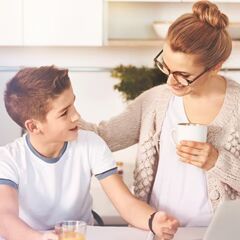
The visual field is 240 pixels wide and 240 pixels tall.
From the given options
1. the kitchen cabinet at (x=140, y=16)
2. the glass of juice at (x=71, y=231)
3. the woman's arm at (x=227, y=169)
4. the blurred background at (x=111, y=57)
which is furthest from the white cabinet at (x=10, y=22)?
the glass of juice at (x=71, y=231)

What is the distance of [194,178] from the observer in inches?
69.4

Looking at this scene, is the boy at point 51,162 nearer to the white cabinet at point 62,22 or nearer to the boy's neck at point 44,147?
the boy's neck at point 44,147

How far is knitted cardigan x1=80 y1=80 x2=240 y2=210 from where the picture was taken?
1.70m

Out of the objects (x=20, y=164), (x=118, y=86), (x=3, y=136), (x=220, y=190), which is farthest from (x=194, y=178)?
(x=3, y=136)

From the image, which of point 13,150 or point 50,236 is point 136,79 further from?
point 50,236

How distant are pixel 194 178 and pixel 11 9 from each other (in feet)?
4.69

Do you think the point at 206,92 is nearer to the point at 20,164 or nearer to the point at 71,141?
the point at 71,141

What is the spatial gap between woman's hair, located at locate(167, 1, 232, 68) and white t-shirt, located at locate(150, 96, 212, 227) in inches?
8.6

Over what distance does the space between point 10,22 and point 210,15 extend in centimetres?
132

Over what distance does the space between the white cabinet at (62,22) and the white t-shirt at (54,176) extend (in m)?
1.09

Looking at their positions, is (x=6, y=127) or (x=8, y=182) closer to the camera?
(x=8, y=182)

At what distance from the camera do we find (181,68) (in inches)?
67.1

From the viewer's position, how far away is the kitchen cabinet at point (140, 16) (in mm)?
3168

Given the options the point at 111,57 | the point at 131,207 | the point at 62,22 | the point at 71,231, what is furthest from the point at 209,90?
the point at 111,57
